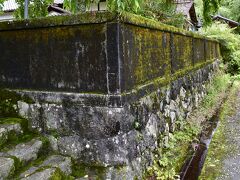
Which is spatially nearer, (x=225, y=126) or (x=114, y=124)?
(x=114, y=124)

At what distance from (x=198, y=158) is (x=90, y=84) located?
2.12 meters

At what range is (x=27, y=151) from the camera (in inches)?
130

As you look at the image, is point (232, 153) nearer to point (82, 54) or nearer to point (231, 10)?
point (82, 54)

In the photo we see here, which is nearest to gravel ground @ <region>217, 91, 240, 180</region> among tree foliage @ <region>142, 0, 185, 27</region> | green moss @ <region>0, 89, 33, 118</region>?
green moss @ <region>0, 89, 33, 118</region>

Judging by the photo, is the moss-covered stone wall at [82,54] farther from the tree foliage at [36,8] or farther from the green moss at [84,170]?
the tree foliage at [36,8]

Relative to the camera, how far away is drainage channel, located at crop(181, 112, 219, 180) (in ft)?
13.1

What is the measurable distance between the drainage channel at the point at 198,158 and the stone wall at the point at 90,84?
1.81 ft

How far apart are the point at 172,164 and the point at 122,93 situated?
144 cm

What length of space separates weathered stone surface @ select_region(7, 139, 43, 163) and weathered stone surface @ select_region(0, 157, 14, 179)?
0.48 ft

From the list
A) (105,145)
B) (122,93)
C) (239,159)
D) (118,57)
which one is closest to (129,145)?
(105,145)

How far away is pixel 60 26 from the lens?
353 cm

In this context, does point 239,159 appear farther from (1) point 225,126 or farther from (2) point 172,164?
(1) point 225,126

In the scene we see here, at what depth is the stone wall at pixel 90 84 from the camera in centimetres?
333

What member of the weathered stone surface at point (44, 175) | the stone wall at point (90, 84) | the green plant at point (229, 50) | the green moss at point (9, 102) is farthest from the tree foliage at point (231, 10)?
the weathered stone surface at point (44, 175)
